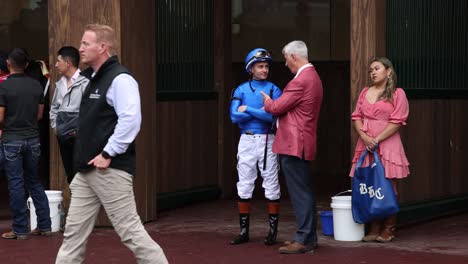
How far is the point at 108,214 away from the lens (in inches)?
278

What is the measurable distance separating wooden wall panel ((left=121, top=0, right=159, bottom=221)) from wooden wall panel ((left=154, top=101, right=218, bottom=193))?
815 mm

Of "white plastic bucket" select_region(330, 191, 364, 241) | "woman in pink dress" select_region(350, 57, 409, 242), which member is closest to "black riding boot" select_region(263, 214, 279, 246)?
"white plastic bucket" select_region(330, 191, 364, 241)

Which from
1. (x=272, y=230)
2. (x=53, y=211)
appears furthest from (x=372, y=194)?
(x=53, y=211)

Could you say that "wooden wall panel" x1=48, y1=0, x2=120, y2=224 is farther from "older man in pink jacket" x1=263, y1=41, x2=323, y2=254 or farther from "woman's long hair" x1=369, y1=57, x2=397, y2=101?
"woman's long hair" x1=369, y1=57, x2=397, y2=101

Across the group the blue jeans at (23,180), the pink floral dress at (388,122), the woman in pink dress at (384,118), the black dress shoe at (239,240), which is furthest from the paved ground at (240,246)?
the pink floral dress at (388,122)

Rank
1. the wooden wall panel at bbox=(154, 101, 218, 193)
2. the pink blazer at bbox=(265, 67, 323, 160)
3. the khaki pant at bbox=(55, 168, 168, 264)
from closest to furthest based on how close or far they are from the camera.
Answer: the khaki pant at bbox=(55, 168, 168, 264) < the pink blazer at bbox=(265, 67, 323, 160) < the wooden wall panel at bbox=(154, 101, 218, 193)

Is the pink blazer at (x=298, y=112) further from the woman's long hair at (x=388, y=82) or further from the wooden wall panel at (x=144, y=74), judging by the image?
the wooden wall panel at (x=144, y=74)

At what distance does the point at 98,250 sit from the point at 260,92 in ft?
6.55

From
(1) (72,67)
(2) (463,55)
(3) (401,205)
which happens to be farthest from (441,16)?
(1) (72,67)

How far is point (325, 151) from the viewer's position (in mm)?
15672

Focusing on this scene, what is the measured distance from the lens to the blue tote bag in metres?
9.48

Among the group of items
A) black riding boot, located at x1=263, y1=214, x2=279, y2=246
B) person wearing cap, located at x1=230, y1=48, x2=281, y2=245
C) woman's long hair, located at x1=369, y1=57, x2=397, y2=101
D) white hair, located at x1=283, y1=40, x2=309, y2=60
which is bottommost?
black riding boot, located at x1=263, y1=214, x2=279, y2=246

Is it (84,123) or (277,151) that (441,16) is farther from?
(84,123)

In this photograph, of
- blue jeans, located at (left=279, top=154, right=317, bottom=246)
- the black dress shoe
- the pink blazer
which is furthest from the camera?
the black dress shoe
